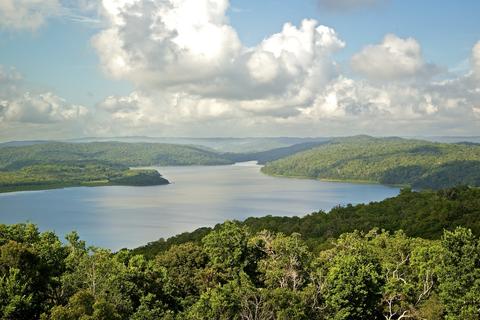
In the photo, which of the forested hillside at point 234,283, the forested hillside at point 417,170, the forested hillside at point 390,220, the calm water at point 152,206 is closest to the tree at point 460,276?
A: the forested hillside at point 234,283

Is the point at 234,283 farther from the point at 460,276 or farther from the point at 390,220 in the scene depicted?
the point at 390,220

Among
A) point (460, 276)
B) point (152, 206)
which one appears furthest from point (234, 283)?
point (152, 206)

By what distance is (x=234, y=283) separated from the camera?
1958 cm

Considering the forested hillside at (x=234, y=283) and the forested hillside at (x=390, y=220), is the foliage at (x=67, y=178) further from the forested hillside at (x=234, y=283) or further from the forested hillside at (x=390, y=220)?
the forested hillside at (x=234, y=283)

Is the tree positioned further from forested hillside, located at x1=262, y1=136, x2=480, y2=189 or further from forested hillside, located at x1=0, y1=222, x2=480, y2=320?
forested hillside, located at x1=262, y1=136, x2=480, y2=189

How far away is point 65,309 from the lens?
16000 millimetres

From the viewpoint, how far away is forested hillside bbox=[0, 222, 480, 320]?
1867 centimetres

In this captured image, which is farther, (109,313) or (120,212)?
(120,212)

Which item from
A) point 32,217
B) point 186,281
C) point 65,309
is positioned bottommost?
point 32,217

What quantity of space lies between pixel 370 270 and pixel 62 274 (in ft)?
45.8

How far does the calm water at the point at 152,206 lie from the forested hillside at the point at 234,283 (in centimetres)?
4081

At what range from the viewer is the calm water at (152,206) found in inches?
3068

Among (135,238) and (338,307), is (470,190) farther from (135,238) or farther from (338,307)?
(338,307)

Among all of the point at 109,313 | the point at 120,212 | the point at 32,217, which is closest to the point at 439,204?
the point at 109,313
